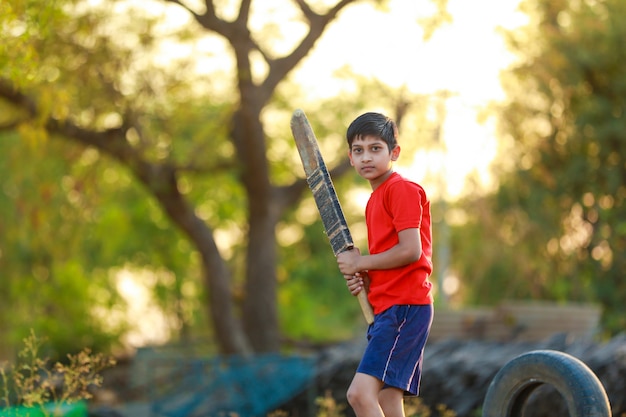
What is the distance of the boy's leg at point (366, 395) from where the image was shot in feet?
13.1

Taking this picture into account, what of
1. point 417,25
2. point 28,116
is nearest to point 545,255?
point 417,25

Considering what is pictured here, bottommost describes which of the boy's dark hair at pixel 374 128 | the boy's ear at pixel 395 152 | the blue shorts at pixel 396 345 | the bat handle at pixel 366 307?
the blue shorts at pixel 396 345

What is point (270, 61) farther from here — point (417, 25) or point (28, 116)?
point (28, 116)

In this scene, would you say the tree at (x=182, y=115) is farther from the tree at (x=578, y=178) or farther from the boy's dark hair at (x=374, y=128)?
the boy's dark hair at (x=374, y=128)

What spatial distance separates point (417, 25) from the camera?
45.5 feet

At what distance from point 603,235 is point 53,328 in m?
10.6

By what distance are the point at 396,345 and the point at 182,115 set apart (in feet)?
33.6

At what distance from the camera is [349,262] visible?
427 centimetres

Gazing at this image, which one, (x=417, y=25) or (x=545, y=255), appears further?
(x=545, y=255)

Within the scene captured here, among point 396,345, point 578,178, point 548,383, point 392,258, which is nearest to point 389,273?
point 392,258

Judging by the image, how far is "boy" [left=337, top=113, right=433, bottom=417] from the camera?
161 inches

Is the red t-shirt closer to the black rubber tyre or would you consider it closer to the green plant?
the black rubber tyre

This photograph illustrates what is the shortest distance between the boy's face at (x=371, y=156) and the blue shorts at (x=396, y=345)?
1.88 feet

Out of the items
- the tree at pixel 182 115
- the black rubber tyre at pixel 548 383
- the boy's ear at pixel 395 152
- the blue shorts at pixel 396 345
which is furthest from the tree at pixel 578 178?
the blue shorts at pixel 396 345
